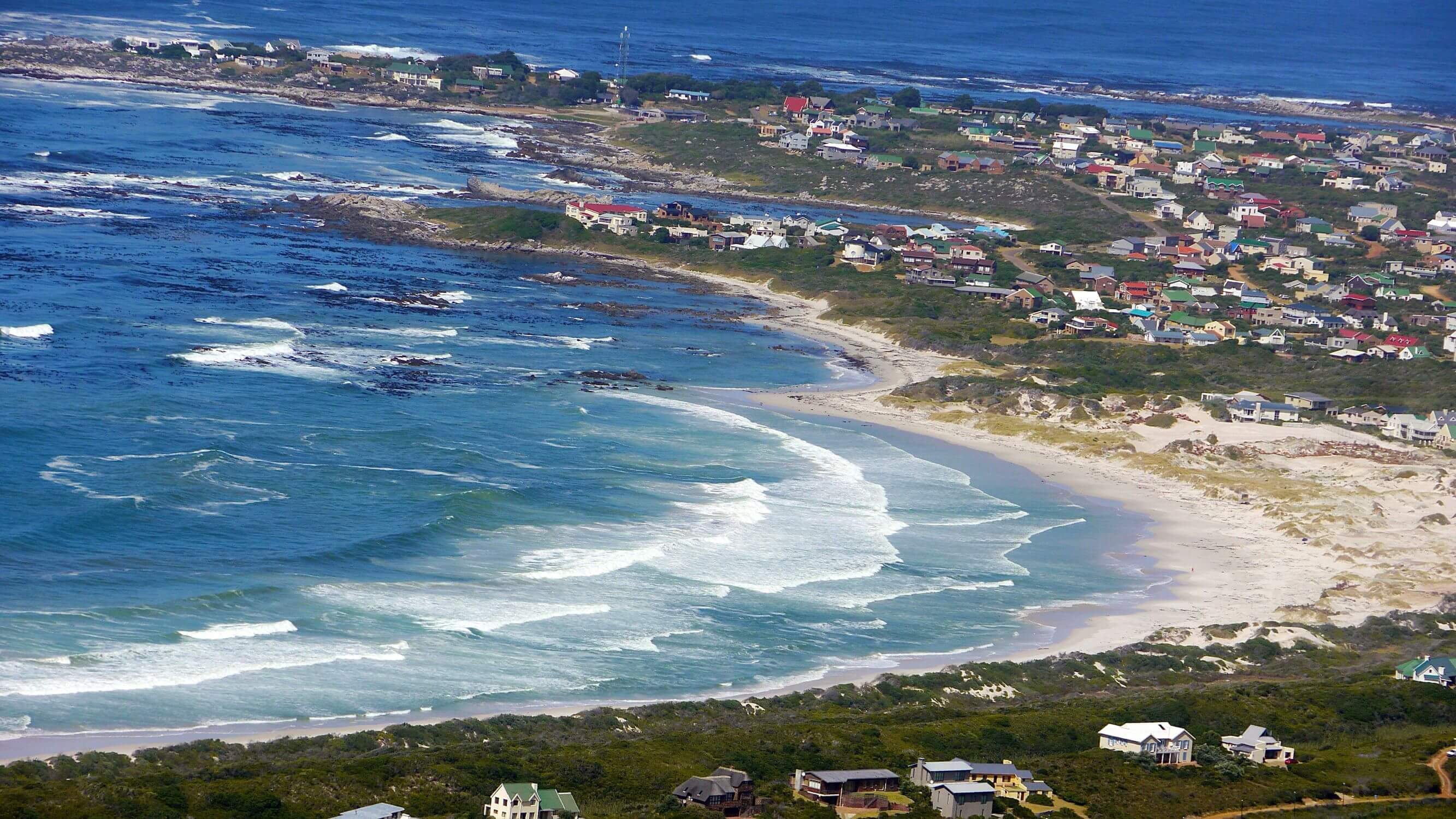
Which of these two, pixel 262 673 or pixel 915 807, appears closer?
pixel 915 807

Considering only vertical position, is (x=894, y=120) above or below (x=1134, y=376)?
above

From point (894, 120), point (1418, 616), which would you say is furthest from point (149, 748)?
point (894, 120)

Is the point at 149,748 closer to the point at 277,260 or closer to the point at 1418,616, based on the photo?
the point at 1418,616

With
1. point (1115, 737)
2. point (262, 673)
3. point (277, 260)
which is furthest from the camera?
point (277, 260)

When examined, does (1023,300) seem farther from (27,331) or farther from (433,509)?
(27,331)

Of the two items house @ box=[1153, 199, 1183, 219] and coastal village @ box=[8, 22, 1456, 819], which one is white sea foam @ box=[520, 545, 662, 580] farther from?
house @ box=[1153, 199, 1183, 219]

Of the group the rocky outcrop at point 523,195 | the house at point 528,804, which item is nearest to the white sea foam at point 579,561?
the house at point 528,804
